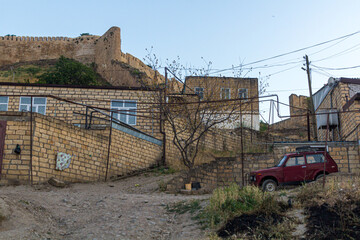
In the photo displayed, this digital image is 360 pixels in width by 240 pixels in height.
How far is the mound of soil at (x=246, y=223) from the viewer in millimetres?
7746

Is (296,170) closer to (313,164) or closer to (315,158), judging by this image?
(313,164)

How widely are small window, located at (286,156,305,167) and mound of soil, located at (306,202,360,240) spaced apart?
605cm

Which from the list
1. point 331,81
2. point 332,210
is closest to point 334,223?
point 332,210

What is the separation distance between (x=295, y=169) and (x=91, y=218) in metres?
6.94

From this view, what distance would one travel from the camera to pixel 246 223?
793 cm

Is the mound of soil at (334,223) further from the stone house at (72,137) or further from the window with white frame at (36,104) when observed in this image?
the window with white frame at (36,104)

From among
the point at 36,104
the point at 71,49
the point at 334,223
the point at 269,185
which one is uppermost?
the point at 71,49

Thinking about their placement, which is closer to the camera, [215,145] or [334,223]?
[334,223]

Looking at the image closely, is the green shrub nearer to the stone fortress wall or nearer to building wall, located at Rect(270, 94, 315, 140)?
the stone fortress wall

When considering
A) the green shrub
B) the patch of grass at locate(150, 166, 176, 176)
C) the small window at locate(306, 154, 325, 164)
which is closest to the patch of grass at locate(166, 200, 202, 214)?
the small window at locate(306, 154, 325, 164)

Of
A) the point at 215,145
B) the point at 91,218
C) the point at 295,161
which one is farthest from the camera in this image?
the point at 215,145

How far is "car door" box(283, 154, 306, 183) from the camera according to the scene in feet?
44.8

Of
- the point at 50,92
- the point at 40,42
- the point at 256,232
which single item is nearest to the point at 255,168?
the point at 256,232

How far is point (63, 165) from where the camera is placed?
15.9 m
